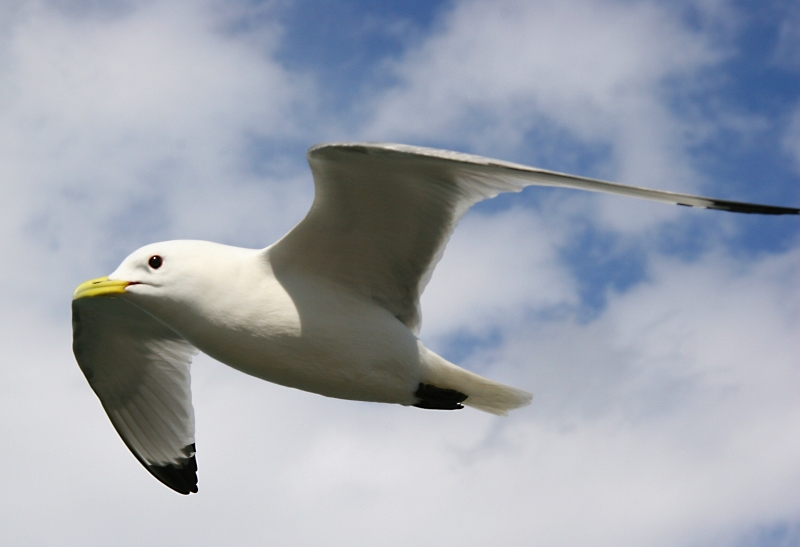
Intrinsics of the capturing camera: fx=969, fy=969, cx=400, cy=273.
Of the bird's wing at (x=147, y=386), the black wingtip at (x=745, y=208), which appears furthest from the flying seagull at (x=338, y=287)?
the bird's wing at (x=147, y=386)

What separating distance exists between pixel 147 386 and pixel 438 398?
9.26 feet

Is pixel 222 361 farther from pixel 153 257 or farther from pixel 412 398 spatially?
pixel 412 398

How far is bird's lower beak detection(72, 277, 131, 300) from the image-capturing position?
648cm

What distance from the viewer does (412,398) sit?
706 cm

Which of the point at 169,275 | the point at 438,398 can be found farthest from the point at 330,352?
the point at 169,275

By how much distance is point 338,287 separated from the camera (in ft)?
22.5

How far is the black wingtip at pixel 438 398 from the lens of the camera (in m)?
7.05

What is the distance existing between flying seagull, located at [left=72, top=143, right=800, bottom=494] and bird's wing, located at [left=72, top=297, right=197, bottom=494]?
1.63m

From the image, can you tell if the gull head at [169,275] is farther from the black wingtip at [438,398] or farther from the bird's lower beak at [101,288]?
the black wingtip at [438,398]

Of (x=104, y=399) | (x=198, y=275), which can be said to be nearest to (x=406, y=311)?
(x=198, y=275)

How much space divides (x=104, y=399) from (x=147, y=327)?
0.82m

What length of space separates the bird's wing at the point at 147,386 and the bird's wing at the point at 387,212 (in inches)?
86.3

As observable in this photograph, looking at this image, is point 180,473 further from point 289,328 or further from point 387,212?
point 387,212

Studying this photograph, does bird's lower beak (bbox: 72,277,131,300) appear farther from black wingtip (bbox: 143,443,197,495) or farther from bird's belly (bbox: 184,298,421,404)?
black wingtip (bbox: 143,443,197,495)
